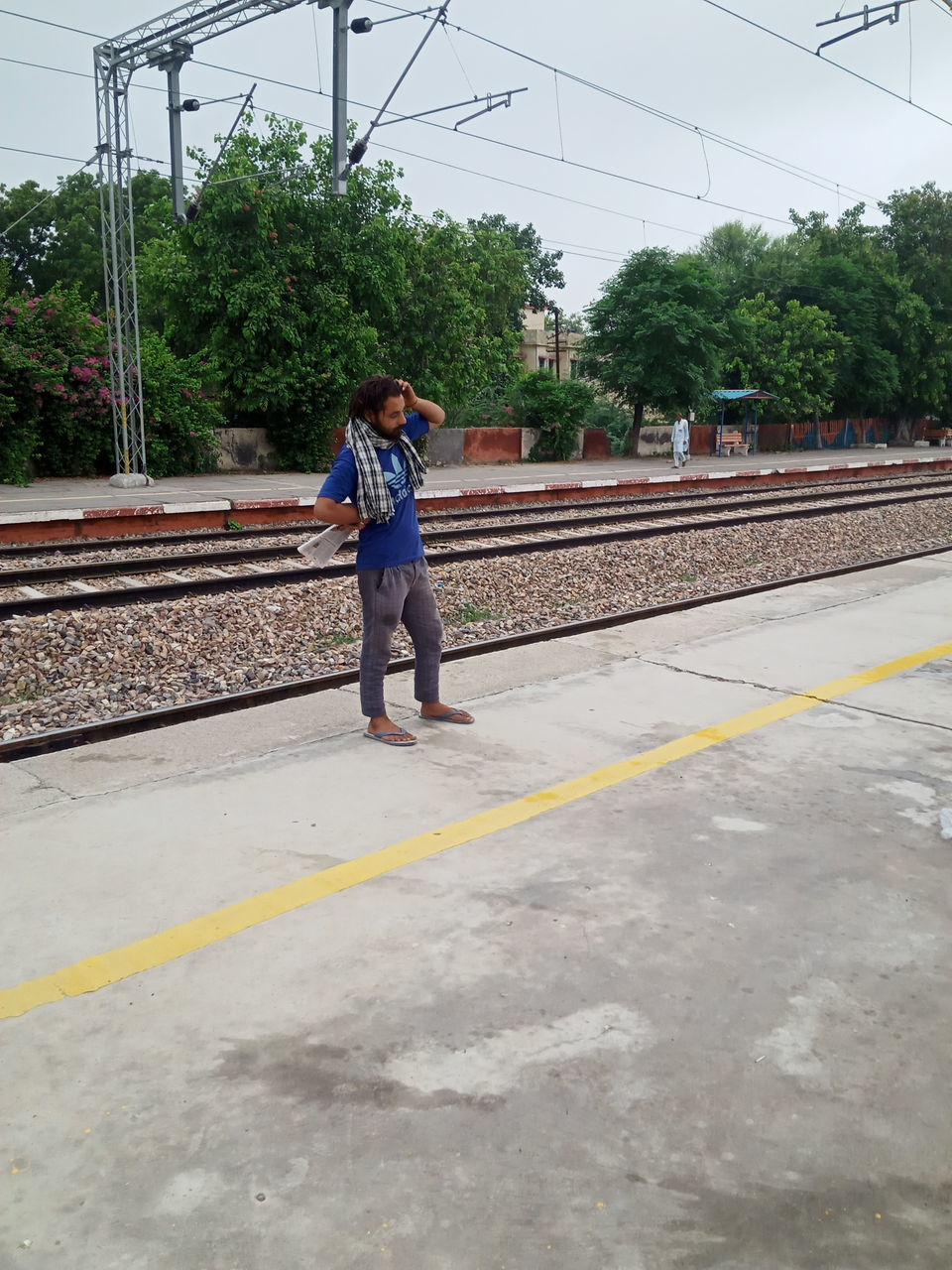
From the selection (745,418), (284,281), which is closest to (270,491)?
(284,281)

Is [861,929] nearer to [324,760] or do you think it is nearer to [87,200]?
[324,760]

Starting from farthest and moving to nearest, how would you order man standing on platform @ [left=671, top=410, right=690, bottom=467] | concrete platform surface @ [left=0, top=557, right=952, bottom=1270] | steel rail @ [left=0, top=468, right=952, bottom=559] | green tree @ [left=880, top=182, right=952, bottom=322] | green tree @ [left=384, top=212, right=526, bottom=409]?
green tree @ [left=880, top=182, right=952, bottom=322] → man standing on platform @ [left=671, top=410, right=690, bottom=467] → green tree @ [left=384, top=212, right=526, bottom=409] → steel rail @ [left=0, top=468, right=952, bottom=559] → concrete platform surface @ [left=0, top=557, right=952, bottom=1270]

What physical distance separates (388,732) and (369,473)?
48.9 inches

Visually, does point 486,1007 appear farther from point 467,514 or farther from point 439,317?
point 439,317

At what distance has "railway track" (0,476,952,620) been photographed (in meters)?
9.26

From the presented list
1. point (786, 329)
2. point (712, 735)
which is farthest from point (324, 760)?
point (786, 329)

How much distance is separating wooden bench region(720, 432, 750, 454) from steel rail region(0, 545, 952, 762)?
106 feet

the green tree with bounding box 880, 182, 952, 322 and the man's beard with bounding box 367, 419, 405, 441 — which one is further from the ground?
the green tree with bounding box 880, 182, 952, 322

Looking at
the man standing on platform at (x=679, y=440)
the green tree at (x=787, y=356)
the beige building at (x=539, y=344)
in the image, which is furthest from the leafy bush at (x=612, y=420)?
the beige building at (x=539, y=344)

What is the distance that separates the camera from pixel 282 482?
22484 millimetres

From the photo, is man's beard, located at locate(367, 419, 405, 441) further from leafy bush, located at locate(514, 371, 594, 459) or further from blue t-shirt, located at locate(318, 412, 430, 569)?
leafy bush, located at locate(514, 371, 594, 459)

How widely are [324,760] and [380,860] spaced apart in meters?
1.17

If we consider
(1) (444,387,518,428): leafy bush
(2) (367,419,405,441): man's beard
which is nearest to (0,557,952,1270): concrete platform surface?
(2) (367,419,405,441): man's beard

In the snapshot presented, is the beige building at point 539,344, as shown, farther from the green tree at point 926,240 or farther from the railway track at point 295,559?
the railway track at point 295,559
